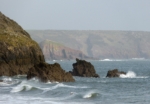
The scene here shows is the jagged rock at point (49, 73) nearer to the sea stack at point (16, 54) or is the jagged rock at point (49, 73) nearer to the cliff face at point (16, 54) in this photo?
the sea stack at point (16, 54)

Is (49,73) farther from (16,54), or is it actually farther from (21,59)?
(16,54)

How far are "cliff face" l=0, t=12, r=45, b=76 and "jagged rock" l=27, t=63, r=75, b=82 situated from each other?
56.0ft

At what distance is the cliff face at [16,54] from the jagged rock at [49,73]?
17083 mm

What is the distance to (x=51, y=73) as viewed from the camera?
7138 centimetres

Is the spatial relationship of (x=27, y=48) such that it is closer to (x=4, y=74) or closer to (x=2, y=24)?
(x=4, y=74)

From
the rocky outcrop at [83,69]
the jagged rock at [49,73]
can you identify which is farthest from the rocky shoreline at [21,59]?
the jagged rock at [49,73]

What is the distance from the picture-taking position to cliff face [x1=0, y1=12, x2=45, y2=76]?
Result: 90.6 metres

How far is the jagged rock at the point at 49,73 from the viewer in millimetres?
71125

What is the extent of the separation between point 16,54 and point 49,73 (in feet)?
81.2

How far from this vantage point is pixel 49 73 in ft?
234

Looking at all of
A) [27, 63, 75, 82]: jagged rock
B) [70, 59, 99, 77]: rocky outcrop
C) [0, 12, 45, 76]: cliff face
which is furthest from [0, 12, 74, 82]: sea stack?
[27, 63, 75, 82]: jagged rock

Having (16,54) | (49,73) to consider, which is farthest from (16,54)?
(49,73)

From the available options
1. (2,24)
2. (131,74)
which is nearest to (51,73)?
(131,74)

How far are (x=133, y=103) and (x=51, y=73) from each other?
29.8 m
